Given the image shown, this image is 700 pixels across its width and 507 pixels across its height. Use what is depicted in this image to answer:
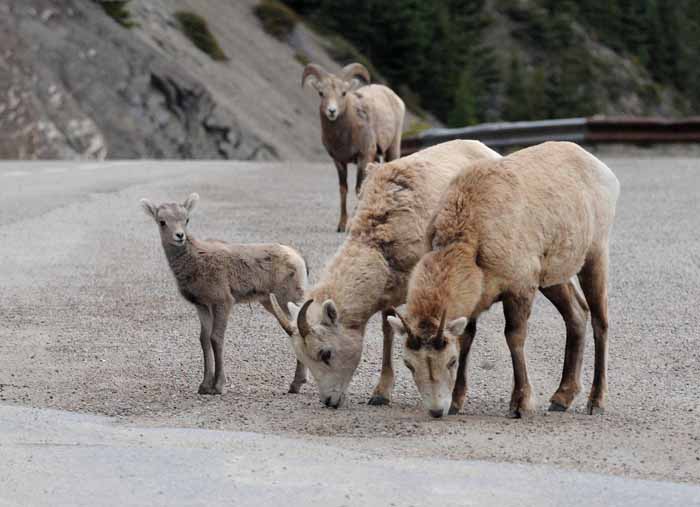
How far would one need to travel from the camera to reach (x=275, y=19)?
200 feet

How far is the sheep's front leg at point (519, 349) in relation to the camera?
781 cm

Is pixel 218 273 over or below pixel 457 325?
below

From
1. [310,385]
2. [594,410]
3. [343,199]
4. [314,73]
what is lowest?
[343,199]

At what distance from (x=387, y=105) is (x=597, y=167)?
9.73 metres

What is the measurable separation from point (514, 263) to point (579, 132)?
2244 cm

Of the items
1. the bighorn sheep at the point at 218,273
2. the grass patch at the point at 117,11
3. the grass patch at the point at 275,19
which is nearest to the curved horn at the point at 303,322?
the bighorn sheep at the point at 218,273

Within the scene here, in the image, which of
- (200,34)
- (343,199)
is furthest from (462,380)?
(200,34)

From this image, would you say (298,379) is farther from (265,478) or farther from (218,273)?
(265,478)

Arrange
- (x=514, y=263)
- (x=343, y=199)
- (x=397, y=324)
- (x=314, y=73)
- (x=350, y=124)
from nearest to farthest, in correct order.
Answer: (x=397, y=324), (x=514, y=263), (x=343, y=199), (x=350, y=124), (x=314, y=73)

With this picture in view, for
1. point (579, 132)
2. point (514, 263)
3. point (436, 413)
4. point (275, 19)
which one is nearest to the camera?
point (436, 413)

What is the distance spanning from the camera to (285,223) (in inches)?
672

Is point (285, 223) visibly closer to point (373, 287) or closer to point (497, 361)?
point (497, 361)

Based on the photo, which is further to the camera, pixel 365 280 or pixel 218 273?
pixel 218 273

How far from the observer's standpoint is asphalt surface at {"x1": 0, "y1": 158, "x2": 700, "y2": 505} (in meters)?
6.71
